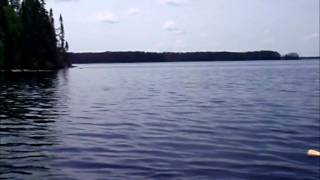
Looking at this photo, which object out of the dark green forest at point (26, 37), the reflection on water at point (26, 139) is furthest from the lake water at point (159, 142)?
the dark green forest at point (26, 37)

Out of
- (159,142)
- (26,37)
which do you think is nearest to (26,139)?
(159,142)

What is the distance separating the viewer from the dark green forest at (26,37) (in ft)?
339

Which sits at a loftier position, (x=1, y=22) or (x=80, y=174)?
(x=1, y=22)

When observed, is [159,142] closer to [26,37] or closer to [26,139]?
[26,139]

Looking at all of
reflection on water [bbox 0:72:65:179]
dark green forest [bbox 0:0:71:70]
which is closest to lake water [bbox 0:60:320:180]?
reflection on water [bbox 0:72:65:179]

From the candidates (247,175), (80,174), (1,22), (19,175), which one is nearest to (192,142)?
(247,175)

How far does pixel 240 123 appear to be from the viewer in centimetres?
2505

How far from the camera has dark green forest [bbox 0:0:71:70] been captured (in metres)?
103

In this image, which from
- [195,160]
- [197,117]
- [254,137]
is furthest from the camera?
[197,117]

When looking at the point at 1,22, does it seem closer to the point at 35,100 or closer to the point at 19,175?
the point at 35,100

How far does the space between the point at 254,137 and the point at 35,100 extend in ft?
80.0

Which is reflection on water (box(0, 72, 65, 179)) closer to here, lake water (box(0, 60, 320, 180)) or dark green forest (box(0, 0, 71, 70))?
lake water (box(0, 60, 320, 180))

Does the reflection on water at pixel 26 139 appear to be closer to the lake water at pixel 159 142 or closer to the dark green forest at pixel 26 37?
the lake water at pixel 159 142

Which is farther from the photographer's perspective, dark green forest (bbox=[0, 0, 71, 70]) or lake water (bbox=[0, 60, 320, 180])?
dark green forest (bbox=[0, 0, 71, 70])
